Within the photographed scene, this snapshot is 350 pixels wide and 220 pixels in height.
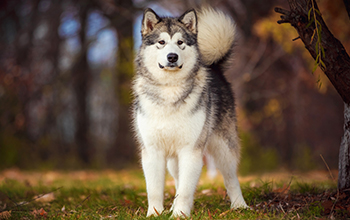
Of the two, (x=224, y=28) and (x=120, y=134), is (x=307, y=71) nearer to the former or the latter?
(x=224, y=28)

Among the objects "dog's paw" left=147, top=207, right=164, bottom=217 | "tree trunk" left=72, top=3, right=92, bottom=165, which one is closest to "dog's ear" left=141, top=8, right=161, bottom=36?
"dog's paw" left=147, top=207, right=164, bottom=217

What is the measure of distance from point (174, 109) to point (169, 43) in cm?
62

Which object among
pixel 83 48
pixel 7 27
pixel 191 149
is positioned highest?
pixel 7 27

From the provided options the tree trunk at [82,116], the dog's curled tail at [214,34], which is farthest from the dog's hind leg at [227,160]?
the tree trunk at [82,116]

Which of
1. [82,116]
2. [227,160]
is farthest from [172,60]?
[82,116]

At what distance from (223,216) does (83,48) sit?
601 centimetres

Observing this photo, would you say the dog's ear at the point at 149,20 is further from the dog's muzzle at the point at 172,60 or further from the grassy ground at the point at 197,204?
the grassy ground at the point at 197,204

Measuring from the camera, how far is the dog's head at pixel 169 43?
3.09 meters

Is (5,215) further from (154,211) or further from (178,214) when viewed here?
(178,214)

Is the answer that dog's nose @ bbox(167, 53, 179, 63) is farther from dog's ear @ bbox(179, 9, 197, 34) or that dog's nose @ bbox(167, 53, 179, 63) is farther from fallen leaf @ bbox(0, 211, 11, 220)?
fallen leaf @ bbox(0, 211, 11, 220)

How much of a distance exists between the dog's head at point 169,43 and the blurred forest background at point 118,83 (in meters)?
3.71

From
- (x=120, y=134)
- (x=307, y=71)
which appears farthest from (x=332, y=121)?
(x=120, y=134)

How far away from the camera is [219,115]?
3.64 m

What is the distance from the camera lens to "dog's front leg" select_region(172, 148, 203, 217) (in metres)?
2.98
